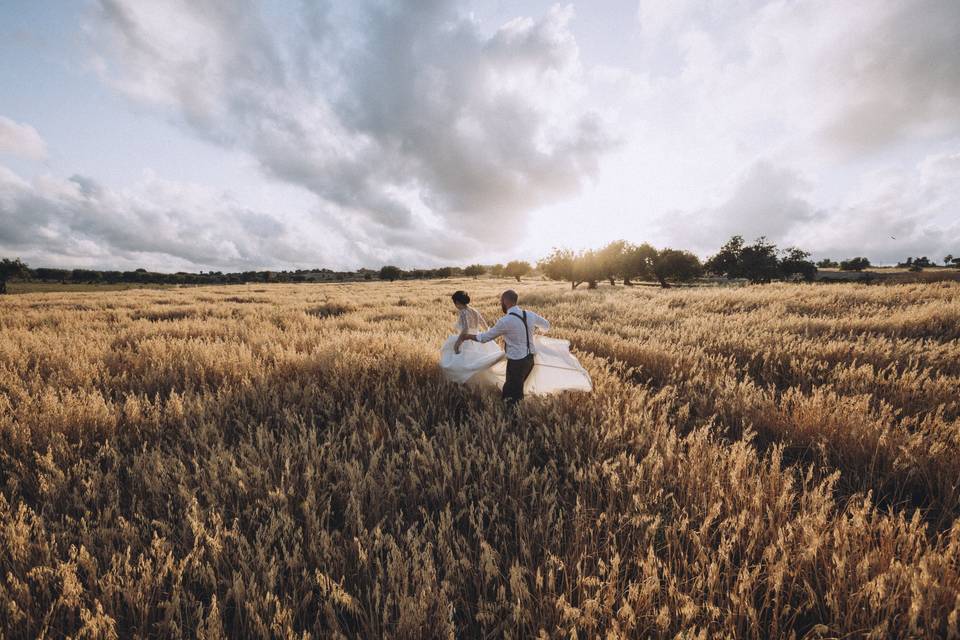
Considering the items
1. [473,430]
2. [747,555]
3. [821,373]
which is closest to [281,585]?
[473,430]

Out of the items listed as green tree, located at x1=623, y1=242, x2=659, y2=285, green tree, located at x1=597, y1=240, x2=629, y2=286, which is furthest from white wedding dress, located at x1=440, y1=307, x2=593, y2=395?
green tree, located at x1=623, y1=242, x2=659, y2=285

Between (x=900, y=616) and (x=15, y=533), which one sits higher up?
(x=15, y=533)

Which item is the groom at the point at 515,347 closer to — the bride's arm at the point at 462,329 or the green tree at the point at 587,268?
the bride's arm at the point at 462,329

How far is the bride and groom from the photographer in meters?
4.23

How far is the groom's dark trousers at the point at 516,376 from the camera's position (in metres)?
4.20

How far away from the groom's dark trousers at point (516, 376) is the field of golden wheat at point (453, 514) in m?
0.48

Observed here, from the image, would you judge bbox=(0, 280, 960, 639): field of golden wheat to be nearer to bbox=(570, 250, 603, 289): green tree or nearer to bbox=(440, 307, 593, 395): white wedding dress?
bbox=(440, 307, 593, 395): white wedding dress

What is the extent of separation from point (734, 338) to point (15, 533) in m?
9.23

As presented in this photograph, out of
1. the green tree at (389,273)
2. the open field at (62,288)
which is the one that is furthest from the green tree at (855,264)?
the open field at (62,288)

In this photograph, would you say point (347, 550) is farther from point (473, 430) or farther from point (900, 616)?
point (900, 616)

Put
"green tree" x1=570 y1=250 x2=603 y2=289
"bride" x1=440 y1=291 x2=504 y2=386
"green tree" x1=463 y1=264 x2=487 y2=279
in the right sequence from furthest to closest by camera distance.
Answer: "green tree" x1=463 y1=264 x2=487 y2=279 → "green tree" x1=570 y1=250 x2=603 y2=289 → "bride" x1=440 y1=291 x2=504 y2=386

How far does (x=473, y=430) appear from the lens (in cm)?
330

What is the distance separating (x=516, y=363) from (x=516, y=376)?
158 mm

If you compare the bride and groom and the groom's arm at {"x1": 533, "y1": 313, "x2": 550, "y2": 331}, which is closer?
the bride and groom
